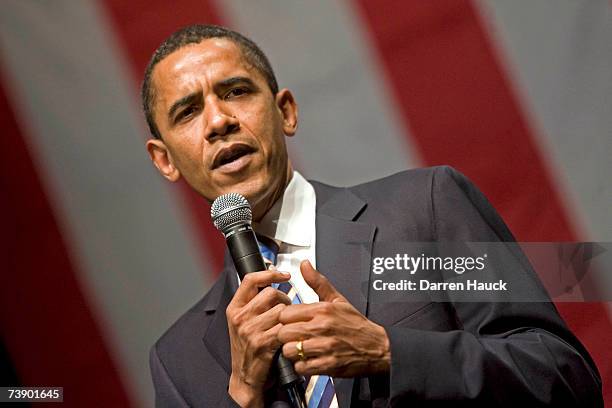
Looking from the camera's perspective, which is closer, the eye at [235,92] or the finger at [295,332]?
the finger at [295,332]

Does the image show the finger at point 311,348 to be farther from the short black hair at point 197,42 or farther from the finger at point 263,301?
the short black hair at point 197,42

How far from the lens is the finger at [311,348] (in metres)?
1.00

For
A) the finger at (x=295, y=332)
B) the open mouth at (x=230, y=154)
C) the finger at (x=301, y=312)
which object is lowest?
the finger at (x=295, y=332)

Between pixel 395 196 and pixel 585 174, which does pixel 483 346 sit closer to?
pixel 395 196

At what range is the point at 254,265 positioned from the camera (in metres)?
1.06

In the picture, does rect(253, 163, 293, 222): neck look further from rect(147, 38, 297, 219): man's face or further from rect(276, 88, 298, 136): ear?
rect(276, 88, 298, 136): ear

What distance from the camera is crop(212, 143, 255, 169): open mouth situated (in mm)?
1332

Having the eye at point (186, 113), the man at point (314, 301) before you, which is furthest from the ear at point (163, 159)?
the eye at point (186, 113)

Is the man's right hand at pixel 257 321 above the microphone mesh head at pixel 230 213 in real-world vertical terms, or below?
below

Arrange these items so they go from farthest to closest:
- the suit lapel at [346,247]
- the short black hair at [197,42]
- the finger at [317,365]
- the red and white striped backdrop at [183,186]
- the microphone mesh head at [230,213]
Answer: the red and white striped backdrop at [183,186] < the short black hair at [197,42] < the suit lapel at [346,247] < the microphone mesh head at [230,213] < the finger at [317,365]

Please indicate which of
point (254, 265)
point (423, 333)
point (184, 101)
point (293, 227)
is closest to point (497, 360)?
point (423, 333)

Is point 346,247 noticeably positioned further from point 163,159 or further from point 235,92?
point 163,159

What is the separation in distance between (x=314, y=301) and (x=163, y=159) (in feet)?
1.47

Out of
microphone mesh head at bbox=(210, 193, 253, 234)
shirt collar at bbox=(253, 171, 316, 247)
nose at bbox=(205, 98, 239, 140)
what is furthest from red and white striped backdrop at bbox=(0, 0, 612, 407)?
microphone mesh head at bbox=(210, 193, 253, 234)
